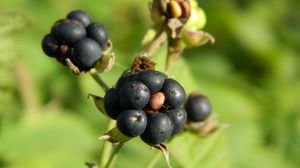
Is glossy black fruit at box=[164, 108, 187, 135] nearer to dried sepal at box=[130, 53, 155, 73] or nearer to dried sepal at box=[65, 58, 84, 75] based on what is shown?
dried sepal at box=[130, 53, 155, 73]

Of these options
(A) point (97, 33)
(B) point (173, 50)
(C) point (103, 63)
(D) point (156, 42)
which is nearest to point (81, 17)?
(A) point (97, 33)

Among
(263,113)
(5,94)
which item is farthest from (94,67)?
(263,113)

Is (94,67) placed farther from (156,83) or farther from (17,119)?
(17,119)

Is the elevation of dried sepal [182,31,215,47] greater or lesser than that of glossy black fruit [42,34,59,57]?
lesser

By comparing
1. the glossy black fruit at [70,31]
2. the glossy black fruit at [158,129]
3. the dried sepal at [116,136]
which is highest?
the glossy black fruit at [70,31]

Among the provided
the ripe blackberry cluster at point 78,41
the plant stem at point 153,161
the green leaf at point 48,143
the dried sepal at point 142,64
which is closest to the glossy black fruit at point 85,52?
the ripe blackberry cluster at point 78,41

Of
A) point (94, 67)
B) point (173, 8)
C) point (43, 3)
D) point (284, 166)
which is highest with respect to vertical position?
point (173, 8)

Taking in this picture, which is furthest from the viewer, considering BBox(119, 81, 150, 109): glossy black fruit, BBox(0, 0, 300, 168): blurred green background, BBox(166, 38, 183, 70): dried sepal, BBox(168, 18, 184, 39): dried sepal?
BBox(0, 0, 300, 168): blurred green background

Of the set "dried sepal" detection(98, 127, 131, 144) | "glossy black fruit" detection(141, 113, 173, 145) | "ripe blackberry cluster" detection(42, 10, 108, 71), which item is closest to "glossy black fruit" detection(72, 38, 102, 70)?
"ripe blackberry cluster" detection(42, 10, 108, 71)

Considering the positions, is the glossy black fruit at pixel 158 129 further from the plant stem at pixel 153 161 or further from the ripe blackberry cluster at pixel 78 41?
the plant stem at pixel 153 161
